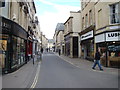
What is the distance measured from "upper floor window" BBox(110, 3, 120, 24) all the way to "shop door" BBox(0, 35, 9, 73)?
32.7ft

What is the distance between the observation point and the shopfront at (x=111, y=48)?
1712cm

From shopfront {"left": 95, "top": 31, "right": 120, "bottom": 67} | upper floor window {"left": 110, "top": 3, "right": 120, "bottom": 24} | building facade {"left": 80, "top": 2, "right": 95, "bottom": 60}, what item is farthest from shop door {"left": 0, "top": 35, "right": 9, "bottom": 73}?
building facade {"left": 80, "top": 2, "right": 95, "bottom": 60}

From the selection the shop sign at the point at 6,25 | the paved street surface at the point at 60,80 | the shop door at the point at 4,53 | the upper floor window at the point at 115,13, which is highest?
the upper floor window at the point at 115,13

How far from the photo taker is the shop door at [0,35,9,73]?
1278cm

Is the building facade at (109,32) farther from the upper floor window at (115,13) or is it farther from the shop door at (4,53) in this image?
the shop door at (4,53)

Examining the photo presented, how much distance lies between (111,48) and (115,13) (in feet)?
10.7

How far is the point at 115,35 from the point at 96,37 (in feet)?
12.9

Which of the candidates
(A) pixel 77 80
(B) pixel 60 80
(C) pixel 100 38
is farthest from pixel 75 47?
(B) pixel 60 80

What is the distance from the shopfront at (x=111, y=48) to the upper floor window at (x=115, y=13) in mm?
1317

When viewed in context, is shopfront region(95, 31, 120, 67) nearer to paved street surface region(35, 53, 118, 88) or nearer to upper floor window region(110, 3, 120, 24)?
upper floor window region(110, 3, 120, 24)

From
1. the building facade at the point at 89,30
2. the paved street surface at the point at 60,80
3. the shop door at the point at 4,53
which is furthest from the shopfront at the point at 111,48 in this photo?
the shop door at the point at 4,53

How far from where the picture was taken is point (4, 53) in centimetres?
1295

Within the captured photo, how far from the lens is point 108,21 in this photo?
18.0m

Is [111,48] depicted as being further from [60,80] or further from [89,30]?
[60,80]
